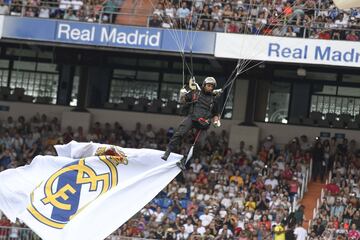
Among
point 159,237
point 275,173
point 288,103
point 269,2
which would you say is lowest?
point 159,237

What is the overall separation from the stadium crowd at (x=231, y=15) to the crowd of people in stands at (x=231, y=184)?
353 cm

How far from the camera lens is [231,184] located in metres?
28.3

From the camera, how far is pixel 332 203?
2683 centimetres

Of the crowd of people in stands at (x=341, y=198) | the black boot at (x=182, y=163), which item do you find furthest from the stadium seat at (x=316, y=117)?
the black boot at (x=182, y=163)

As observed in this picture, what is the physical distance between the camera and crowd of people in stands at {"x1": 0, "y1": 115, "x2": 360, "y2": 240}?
25828mm

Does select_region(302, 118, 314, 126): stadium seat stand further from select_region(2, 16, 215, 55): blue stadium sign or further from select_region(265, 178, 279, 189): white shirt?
select_region(2, 16, 215, 55): blue stadium sign

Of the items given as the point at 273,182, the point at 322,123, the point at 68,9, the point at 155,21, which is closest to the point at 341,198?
the point at 273,182

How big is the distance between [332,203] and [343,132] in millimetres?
4800

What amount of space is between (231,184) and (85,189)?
29.1 feet

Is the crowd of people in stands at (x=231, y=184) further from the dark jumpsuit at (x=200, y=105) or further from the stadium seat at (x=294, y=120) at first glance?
the dark jumpsuit at (x=200, y=105)

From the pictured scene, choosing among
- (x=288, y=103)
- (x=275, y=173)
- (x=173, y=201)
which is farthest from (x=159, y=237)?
(x=288, y=103)

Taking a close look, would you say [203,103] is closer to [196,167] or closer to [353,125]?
[196,167]

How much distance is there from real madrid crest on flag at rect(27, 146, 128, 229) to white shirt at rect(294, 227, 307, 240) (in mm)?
6770

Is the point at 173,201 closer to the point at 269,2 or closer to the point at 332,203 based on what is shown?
the point at 332,203
